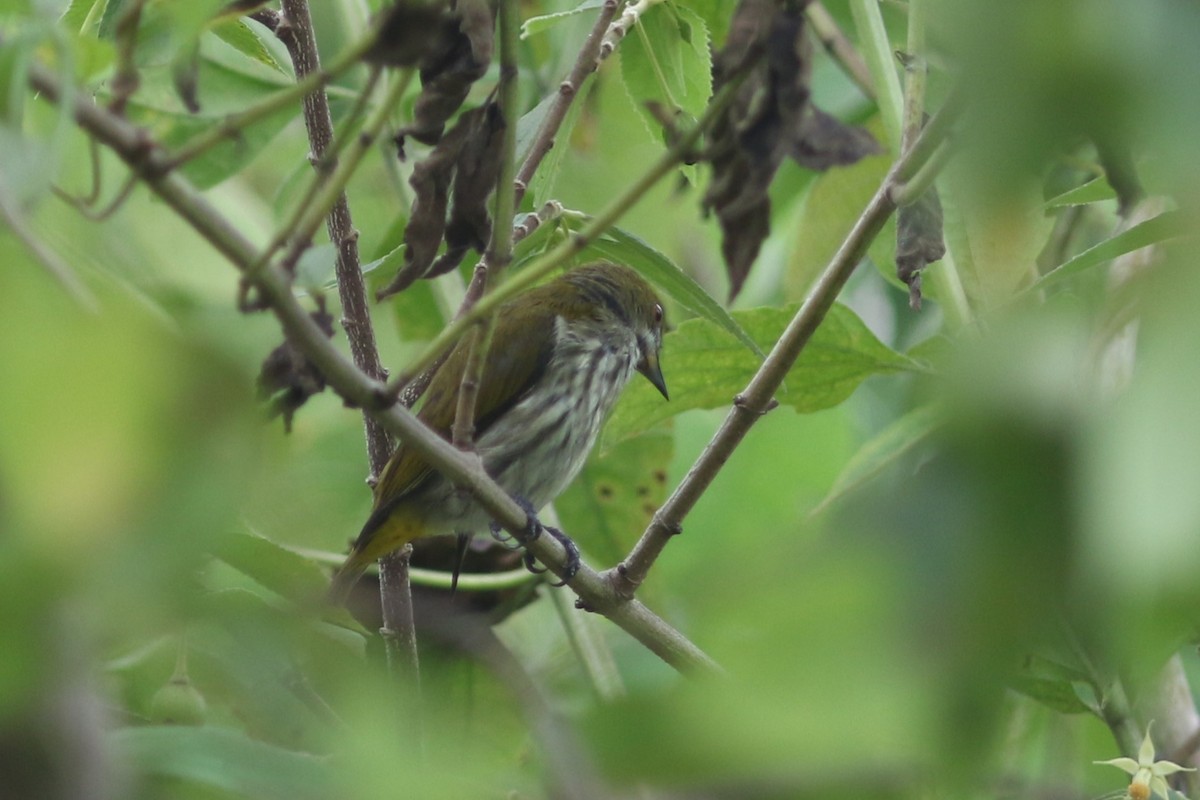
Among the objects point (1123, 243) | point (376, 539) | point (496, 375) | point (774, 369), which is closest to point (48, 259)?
point (1123, 243)

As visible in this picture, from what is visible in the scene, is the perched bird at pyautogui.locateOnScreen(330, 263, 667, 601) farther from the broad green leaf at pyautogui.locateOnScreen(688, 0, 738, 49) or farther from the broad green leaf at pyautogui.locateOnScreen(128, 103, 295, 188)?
the broad green leaf at pyautogui.locateOnScreen(688, 0, 738, 49)

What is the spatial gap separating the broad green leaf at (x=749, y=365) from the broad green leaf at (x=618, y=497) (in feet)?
2.46

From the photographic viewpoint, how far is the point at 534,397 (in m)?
3.36

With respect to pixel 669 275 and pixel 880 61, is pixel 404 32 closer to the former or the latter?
pixel 669 275

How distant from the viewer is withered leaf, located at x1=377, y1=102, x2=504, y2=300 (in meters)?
1.34

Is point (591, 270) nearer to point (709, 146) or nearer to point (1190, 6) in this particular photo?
point (709, 146)

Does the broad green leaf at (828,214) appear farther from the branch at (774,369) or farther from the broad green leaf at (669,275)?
the broad green leaf at (669,275)

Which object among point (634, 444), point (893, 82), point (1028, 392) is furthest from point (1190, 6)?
point (634, 444)

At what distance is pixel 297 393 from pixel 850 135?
1094 mm

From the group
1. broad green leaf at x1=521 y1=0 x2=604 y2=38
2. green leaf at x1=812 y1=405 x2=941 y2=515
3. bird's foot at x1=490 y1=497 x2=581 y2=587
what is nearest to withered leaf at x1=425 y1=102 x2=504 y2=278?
bird's foot at x1=490 y1=497 x2=581 y2=587

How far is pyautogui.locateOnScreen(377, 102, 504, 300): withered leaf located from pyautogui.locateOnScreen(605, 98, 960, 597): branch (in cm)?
40

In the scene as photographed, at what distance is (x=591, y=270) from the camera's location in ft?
12.9

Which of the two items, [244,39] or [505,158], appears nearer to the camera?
[505,158]

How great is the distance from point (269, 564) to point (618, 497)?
5.75ft
